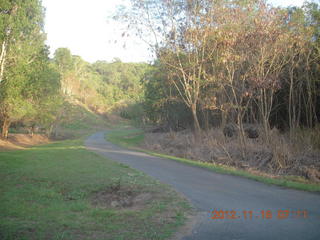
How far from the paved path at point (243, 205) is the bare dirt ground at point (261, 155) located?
3083 millimetres

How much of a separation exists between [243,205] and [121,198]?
3.44 m

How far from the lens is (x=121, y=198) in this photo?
27.2ft

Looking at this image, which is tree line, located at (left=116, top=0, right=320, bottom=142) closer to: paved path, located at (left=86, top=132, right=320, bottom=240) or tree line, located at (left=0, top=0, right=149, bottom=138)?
paved path, located at (left=86, top=132, right=320, bottom=240)

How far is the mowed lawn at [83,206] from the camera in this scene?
5426mm

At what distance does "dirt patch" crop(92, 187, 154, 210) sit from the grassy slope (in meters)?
0.19

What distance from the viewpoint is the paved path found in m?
5.33

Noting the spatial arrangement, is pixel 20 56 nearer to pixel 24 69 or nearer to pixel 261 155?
pixel 24 69

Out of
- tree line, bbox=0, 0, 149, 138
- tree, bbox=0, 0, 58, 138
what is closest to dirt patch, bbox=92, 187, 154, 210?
tree line, bbox=0, 0, 149, 138

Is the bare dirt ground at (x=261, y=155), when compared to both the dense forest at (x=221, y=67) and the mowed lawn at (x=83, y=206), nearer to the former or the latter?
the dense forest at (x=221, y=67)

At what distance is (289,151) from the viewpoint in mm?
13328

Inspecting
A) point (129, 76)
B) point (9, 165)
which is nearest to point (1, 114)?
point (9, 165)

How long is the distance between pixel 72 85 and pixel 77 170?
2174 inches

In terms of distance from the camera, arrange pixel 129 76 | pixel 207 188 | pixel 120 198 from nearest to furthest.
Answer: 1. pixel 120 198
2. pixel 207 188
3. pixel 129 76

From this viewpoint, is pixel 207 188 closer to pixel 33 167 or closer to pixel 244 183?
pixel 244 183
